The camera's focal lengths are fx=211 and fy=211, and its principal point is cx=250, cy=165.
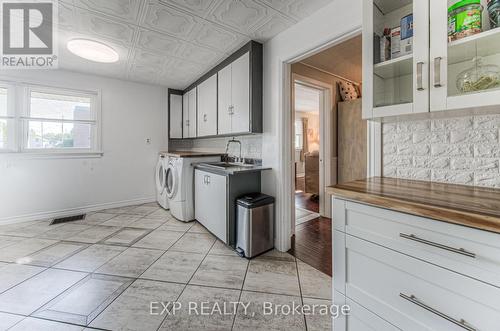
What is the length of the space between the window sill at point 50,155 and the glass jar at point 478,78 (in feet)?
15.2

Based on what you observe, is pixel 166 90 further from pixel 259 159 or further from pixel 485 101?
pixel 485 101

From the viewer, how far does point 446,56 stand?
988mm

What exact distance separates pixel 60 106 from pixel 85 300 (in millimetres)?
3344

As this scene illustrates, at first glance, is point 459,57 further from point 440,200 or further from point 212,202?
point 212,202

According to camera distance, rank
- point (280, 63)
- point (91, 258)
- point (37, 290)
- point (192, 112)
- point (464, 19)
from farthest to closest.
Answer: point (192, 112) < point (280, 63) < point (91, 258) < point (37, 290) < point (464, 19)

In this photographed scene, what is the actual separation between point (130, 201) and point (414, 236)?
176 inches

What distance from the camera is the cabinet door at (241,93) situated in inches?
97.3

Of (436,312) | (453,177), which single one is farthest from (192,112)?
(436,312)

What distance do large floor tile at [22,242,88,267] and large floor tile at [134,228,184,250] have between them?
2.10 feet

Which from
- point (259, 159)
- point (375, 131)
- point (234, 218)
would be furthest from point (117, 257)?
point (375, 131)

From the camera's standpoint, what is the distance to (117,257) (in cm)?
220

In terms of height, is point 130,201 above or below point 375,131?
below

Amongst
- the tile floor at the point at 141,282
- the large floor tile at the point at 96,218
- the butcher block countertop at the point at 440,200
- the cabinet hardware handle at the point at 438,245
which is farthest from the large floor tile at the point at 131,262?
the cabinet hardware handle at the point at 438,245

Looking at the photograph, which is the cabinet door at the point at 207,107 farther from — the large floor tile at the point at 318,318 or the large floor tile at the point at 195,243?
the large floor tile at the point at 318,318
